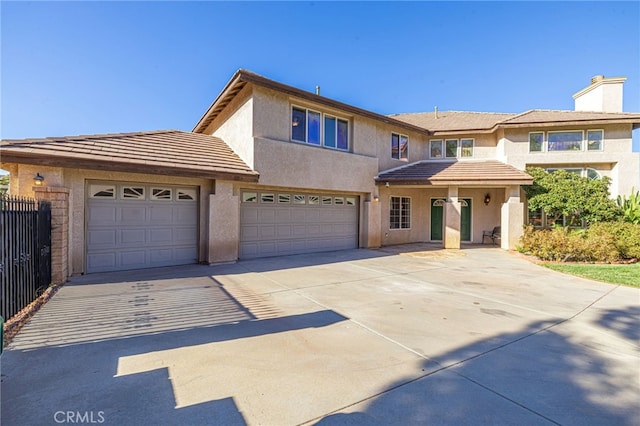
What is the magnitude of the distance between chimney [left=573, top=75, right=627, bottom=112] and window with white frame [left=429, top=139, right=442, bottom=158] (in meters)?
8.89

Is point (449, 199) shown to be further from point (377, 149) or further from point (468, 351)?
point (468, 351)

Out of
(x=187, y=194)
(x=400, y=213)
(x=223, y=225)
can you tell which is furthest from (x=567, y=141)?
(x=187, y=194)

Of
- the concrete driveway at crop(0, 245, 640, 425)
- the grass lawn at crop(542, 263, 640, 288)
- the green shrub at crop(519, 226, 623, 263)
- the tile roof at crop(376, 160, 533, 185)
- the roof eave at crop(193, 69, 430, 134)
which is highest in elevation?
the roof eave at crop(193, 69, 430, 134)

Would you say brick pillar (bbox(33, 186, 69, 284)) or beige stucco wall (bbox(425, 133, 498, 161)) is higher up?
beige stucco wall (bbox(425, 133, 498, 161))

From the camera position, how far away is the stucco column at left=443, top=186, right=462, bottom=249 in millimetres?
14906

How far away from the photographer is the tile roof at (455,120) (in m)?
17.6

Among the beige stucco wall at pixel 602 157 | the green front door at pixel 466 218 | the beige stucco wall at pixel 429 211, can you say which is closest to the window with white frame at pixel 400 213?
the beige stucco wall at pixel 429 211

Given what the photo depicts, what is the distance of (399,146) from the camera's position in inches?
665

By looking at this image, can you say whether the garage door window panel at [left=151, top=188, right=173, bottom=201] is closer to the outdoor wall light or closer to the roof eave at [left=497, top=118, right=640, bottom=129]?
the outdoor wall light

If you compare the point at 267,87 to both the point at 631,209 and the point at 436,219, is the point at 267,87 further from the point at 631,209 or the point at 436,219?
the point at 631,209

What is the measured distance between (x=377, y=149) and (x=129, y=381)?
1419cm

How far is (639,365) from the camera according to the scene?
3.80 m

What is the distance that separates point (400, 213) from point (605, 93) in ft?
43.2

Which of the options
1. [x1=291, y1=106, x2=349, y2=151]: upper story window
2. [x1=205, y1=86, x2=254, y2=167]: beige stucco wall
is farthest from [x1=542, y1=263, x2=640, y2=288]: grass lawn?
[x1=205, y1=86, x2=254, y2=167]: beige stucco wall
